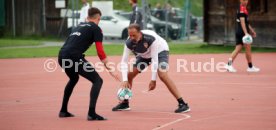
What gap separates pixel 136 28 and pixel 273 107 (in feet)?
9.11

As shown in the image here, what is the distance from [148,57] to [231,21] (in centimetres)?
2077

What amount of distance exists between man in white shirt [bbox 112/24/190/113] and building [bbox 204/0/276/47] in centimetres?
1856

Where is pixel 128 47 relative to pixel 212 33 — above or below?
above

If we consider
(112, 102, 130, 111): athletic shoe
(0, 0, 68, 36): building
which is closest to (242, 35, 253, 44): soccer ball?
(112, 102, 130, 111): athletic shoe

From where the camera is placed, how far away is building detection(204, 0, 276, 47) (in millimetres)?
31375

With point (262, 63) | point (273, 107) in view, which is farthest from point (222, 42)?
point (273, 107)

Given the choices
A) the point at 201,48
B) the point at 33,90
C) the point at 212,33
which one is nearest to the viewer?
the point at 33,90

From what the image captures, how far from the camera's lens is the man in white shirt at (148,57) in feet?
41.6

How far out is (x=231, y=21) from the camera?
33594 millimetres

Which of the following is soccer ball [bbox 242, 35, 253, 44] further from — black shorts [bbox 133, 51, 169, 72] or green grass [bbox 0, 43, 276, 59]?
green grass [bbox 0, 43, 276, 59]

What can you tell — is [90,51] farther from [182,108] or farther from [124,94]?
[182,108]

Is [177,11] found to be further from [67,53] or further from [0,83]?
[67,53]

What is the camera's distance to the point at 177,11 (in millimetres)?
51625

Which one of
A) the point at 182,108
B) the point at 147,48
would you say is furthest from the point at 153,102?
the point at 147,48
